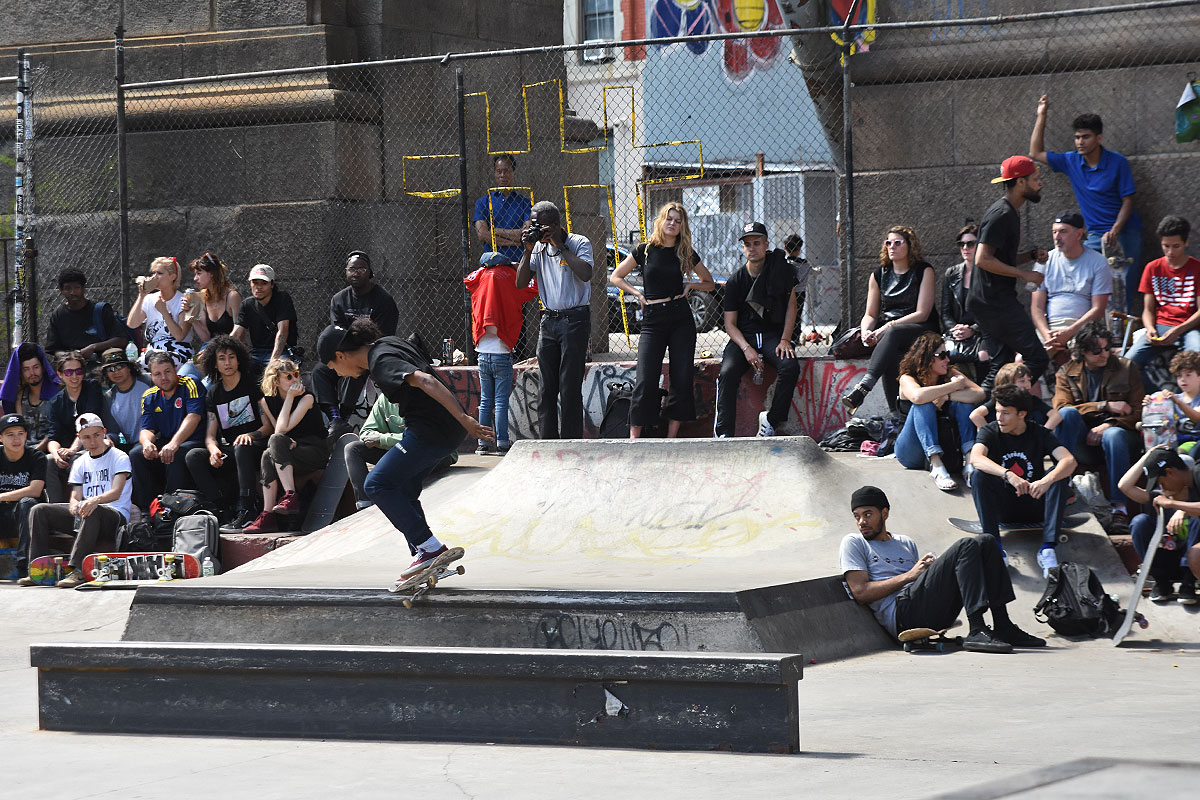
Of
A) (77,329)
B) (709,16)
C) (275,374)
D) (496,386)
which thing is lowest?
(496,386)

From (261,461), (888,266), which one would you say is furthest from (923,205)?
(261,461)

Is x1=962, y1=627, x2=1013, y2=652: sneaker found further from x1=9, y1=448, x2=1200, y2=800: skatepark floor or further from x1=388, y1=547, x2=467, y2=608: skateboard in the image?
x1=388, y1=547, x2=467, y2=608: skateboard

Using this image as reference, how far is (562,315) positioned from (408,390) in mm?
3644

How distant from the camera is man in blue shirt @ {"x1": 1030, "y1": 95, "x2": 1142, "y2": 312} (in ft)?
35.9

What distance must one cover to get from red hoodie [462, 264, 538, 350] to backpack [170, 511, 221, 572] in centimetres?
238

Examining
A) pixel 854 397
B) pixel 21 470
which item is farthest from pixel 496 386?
pixel 21 470

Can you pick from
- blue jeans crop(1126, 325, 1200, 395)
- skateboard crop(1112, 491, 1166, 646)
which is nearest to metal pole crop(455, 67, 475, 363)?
blue jeans crop(1126, 325, 1200, 395)

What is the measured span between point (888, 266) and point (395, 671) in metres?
5.73

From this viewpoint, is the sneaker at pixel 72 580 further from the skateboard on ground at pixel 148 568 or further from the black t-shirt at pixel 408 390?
the black t-shirt at pixel 408 390

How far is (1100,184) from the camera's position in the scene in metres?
11.0

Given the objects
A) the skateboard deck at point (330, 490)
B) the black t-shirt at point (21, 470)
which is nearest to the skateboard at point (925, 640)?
the skateboard deck at point (330, 490)

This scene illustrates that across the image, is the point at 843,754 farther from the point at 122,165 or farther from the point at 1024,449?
the point at 122,165

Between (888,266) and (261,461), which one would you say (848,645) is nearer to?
(888,266)

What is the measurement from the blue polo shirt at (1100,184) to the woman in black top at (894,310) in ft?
4.69
